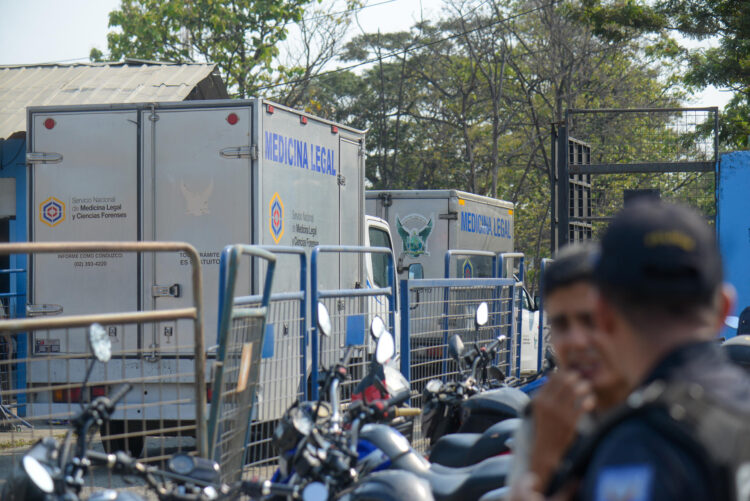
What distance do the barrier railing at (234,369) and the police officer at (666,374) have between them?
2.90 m

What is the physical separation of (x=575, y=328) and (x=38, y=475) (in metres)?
1.93

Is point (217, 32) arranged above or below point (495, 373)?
above

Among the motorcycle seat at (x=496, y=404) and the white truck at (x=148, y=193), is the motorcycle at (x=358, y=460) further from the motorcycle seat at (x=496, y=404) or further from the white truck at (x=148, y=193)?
the white truck at (x=148, y=193)

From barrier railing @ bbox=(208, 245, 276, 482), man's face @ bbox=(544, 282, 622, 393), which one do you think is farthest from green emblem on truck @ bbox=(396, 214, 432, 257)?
man's face @ bbox=(544, 282, 622, 393)

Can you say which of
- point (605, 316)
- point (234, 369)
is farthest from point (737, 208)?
point (605, 316)

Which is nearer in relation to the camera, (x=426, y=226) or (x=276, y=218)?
(x=276, y=218)

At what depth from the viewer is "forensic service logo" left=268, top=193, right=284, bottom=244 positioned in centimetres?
862

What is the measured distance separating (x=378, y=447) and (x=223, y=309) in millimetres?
953

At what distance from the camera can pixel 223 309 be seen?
4.36m

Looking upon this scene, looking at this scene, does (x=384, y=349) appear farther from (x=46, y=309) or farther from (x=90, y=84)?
(x=90, y=84)

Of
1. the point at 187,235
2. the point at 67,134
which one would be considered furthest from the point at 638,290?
the point at 67,134

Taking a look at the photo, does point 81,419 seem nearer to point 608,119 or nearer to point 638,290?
point 638,290

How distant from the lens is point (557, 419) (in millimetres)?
1735

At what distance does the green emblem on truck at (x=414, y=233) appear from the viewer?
15.6 metres
